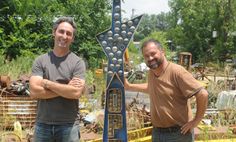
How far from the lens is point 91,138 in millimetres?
5234

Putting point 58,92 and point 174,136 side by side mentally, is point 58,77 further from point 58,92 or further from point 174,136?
point 174,136

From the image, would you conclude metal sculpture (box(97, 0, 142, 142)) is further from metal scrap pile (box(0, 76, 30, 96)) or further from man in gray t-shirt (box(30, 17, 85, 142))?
metal scrap pile (box(0, 76, 30, 96))

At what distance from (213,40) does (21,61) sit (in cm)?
2039

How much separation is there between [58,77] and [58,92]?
16 centimetres

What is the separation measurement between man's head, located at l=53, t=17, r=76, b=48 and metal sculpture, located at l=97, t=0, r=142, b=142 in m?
0.46

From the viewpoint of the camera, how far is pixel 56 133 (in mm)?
3256

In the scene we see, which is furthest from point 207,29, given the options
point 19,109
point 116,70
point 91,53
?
point 116,70

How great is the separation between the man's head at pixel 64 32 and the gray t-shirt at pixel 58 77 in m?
0.12

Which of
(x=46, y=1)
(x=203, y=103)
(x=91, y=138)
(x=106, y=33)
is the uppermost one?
(x=46, y=1)

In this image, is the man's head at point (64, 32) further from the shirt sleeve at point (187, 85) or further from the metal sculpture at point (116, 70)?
the shirt sleeve at point (187, 85)

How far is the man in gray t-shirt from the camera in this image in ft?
10.6

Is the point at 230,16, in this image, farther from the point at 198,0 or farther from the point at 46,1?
the point at 46,1

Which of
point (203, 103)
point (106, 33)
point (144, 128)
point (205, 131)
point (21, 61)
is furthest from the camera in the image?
point (21, 61)

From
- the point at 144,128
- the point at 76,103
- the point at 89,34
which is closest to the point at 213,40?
the point at 89,34
